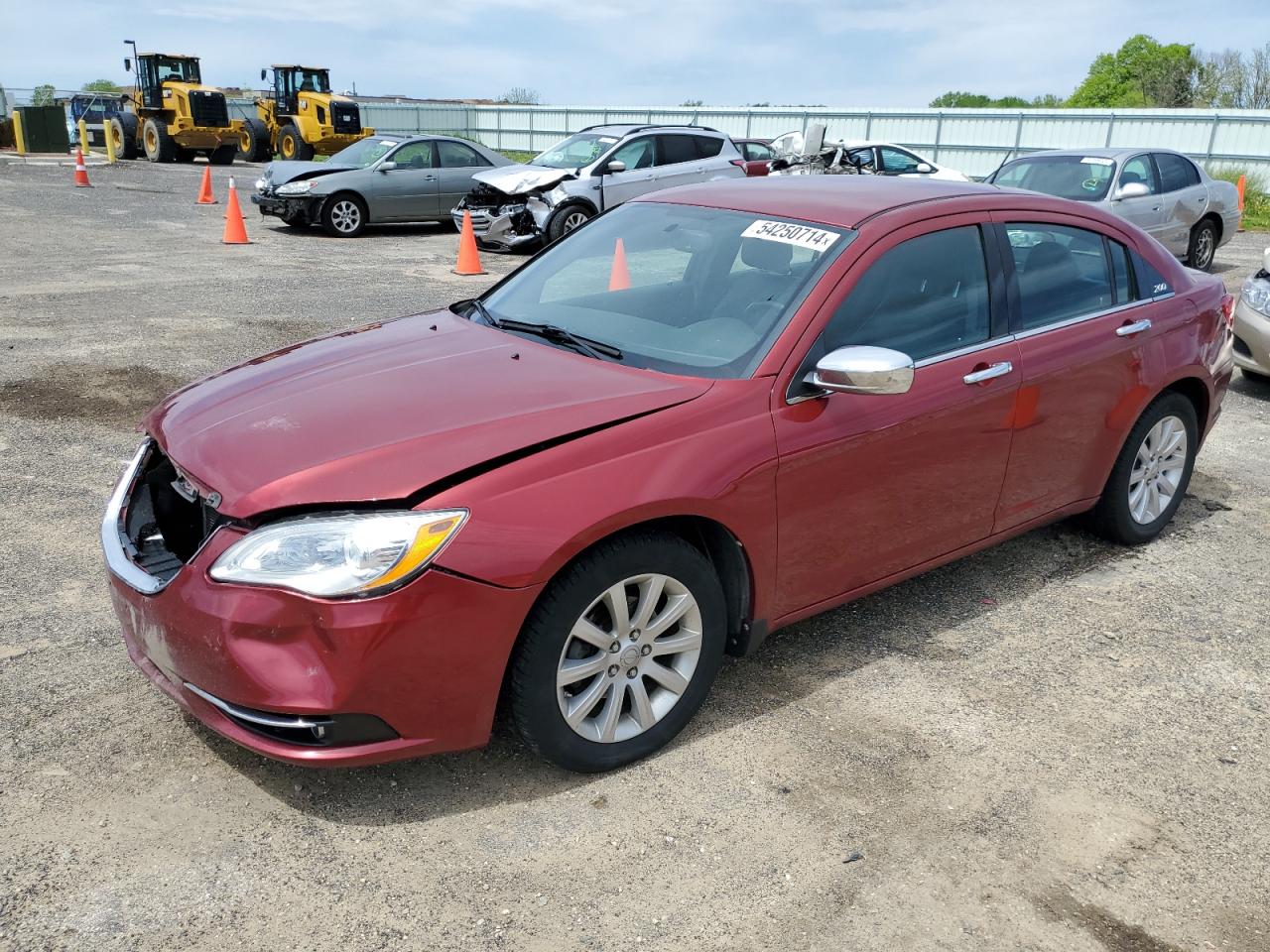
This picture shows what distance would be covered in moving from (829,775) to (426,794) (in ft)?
3.94

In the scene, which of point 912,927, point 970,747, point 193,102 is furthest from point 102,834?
point 193,102

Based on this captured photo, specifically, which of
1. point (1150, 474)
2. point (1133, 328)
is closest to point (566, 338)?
point (1133, 328)

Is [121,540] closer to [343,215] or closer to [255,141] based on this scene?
[343,215]

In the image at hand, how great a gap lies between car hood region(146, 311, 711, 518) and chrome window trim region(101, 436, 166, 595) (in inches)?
7.4

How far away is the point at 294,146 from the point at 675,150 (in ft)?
56.1

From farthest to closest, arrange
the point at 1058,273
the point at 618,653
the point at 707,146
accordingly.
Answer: the point at 707,146 < the point at 1058,273 < the point at 618,653

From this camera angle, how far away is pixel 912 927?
2.70 meters

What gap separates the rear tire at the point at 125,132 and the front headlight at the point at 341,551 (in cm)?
3377

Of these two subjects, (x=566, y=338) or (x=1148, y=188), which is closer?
(x=566, y=338)

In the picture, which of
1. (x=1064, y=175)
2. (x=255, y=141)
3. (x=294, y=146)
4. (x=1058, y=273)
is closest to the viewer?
(x=1058, y=273)

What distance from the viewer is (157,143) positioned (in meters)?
31.1

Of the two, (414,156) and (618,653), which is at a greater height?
(414,156)

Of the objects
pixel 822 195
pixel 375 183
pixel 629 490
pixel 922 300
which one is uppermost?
pixel 822 195

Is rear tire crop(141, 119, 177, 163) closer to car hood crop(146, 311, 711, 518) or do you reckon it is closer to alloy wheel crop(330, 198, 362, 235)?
alloy wheel crop(330, 198, 362, 235)
